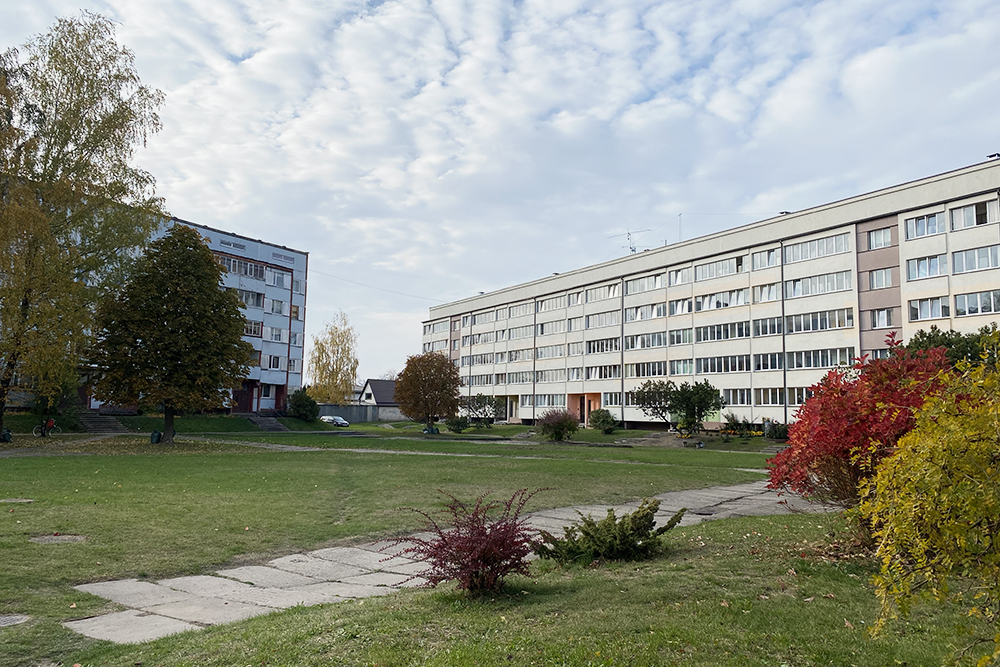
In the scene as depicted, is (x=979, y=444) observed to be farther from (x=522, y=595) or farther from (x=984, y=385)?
(x=522, y=595)

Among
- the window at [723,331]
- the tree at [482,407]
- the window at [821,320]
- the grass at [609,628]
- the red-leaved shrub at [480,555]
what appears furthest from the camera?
the tree at [482,407]

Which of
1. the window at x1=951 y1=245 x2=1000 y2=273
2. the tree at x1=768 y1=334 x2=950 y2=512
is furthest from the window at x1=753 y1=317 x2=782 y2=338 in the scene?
the tree at x1=768 y1=334 x2=950 y2=512

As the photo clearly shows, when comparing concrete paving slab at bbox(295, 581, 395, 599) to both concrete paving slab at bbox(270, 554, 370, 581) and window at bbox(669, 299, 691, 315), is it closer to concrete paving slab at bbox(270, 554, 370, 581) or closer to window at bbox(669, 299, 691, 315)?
concrete paving slab at bbox(270, 554, 370, 581)

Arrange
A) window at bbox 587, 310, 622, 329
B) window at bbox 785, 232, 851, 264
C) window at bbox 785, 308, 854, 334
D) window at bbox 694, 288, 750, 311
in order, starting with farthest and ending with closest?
window at bbox 587, 310, 622, 329 → window at bbox 694, 288, 750, 311 → window at bbox 785, 232, 851, 264 → window at bbox 785, 308, 854, 334

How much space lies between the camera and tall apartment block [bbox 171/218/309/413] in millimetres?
65938

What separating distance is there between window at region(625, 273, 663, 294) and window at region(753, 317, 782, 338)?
12419 mm

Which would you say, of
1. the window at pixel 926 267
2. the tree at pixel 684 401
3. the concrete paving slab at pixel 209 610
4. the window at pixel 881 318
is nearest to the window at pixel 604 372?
the tree at pixel 684 401

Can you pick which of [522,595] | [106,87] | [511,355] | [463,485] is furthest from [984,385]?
[511,355]

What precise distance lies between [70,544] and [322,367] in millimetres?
86175

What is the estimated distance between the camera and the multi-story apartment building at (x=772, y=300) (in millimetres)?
43000

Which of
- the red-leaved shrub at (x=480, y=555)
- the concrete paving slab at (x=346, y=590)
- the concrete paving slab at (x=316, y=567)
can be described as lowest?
the concrete paving slab at (x=316, y=567)

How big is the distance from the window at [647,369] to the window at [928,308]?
75.7 feet

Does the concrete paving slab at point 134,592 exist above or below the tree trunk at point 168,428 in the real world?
below

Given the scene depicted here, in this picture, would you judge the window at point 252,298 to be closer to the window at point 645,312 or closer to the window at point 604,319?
the window at point 604,319
